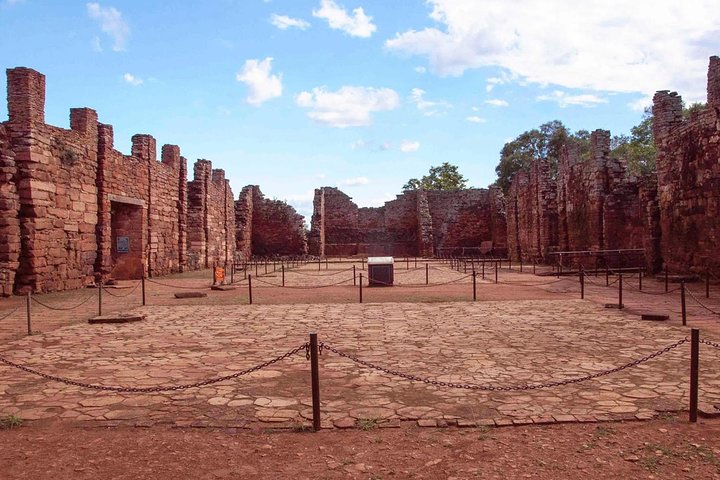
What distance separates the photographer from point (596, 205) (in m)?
23.0

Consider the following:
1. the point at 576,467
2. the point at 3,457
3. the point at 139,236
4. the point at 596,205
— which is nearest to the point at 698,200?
the point at 596,205

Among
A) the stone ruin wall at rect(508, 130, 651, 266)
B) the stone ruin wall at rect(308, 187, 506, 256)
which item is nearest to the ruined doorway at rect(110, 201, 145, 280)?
the stone ruin wall at rect(508, 130, 651, 266)

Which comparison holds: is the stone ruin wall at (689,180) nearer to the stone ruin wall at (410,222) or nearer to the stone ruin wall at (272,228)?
the stone ruin wall at (410,222)

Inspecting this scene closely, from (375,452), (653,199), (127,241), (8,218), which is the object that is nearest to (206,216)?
(127,241)

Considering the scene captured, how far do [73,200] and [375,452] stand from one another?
16.4 meters

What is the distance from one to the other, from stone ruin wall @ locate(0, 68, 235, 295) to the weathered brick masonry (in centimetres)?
1841

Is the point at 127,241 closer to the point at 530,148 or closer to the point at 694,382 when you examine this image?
the point at 694,382

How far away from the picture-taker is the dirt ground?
13.2 ft

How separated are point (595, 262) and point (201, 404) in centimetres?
2059

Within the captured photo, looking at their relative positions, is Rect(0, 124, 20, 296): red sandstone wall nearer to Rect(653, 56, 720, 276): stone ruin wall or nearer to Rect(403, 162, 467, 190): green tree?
Rect(653, 56, 720, 276): stone ruin wall

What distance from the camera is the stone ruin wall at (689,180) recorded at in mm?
15742

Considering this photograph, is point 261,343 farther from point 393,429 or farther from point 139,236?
point 139,236

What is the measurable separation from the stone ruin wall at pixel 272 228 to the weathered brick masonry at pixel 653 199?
1633 centimetres

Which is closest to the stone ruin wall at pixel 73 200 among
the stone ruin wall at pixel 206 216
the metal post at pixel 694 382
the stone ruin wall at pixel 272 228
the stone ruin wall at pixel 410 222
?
the stone ruin wall at pixel 206 216
